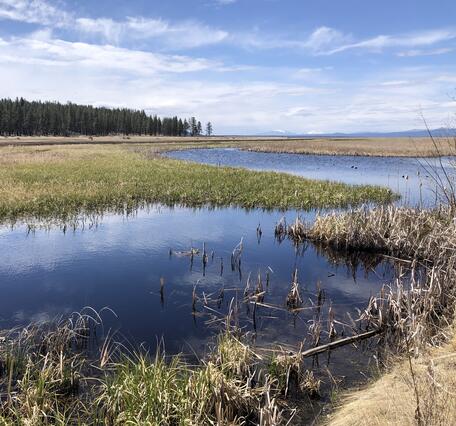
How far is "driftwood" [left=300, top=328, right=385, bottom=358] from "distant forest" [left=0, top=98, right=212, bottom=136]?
142937 mm

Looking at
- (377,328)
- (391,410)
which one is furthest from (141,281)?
(391,410)

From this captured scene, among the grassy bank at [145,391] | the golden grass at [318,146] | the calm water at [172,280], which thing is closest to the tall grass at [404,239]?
the calm water at [172,280]

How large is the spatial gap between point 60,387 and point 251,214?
19160 mm

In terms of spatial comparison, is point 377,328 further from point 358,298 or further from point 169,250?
point 169,250

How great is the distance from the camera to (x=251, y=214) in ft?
85.6

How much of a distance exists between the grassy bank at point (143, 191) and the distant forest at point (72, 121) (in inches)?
4366

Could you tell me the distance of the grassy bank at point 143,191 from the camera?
2496cm

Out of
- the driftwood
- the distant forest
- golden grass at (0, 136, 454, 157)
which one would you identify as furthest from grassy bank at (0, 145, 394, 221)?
the distant forest

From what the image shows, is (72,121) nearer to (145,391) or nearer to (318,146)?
(318,146)

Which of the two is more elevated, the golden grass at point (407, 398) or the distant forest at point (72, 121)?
the distant forest at point (72, 121)

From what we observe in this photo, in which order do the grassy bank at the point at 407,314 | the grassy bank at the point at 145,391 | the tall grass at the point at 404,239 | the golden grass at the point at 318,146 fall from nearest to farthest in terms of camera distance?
the grassy bank at the point at 407,314 < the grassy bank at the point at 145,391 < the tall grass at the point at 404,239 < the golden grass at the point at 318,146

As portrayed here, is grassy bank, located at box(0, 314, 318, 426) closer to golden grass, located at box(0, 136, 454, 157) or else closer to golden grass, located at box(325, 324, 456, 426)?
golden grass, located at box(325, 324, 456, 426)

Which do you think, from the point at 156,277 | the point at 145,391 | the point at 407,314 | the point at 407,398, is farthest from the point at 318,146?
the point at 145,391

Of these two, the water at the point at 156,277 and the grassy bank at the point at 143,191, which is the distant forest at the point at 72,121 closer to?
the grassy bank at the point at 143,191
